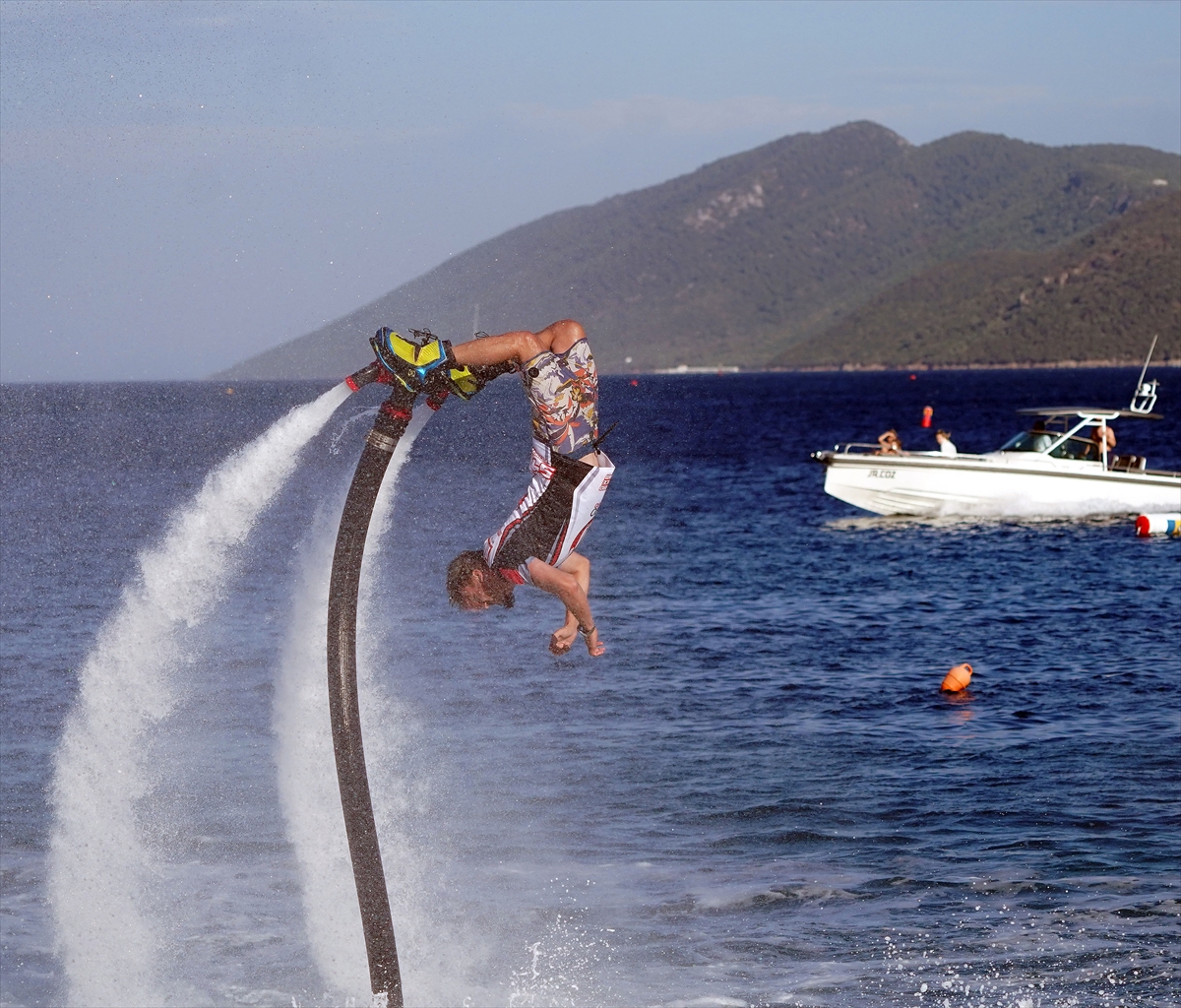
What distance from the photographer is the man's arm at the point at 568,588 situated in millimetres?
8258

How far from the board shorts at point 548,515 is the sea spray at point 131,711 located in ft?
3.81

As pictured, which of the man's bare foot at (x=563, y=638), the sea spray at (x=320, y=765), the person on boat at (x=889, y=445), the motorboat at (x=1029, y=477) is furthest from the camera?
the person on boat at (x=889, y=445)

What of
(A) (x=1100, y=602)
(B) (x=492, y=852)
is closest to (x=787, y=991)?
(B) (x=492, y=852)

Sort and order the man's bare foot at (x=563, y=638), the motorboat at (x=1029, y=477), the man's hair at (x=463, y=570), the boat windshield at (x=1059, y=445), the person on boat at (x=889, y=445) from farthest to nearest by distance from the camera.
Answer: the person on boat at (x=889, y=445) < the boat windshield at (x=1059, y=445) < the motorboat at (x=1029, y=477) < the man's bare foot at (x=563, y=638) < the man's hair at (x=463, y=570)

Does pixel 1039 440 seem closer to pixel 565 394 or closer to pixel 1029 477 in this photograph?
pixel 1029 477

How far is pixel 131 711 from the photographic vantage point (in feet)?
33.6

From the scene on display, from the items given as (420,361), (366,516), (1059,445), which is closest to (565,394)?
(420,361)

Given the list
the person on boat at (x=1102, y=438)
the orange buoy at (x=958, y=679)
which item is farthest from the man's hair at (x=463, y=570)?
the person on boat at (x=1102, y=438)

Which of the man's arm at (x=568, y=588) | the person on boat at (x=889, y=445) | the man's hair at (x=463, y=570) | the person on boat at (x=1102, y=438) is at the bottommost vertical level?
the person on boat at (x=1102, y=438)

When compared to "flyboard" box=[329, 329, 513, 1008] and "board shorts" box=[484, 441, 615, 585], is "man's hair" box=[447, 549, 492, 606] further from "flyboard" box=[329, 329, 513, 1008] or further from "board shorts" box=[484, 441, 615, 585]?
"flyboard" box=[329, 329, 513, 1008]

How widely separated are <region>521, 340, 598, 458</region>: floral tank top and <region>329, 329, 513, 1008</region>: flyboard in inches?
9.1

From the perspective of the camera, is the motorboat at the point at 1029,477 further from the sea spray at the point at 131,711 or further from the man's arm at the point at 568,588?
the man's arm at the point at 568,588

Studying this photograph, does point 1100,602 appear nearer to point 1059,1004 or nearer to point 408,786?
point 408,786

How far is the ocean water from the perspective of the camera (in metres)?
14.4
